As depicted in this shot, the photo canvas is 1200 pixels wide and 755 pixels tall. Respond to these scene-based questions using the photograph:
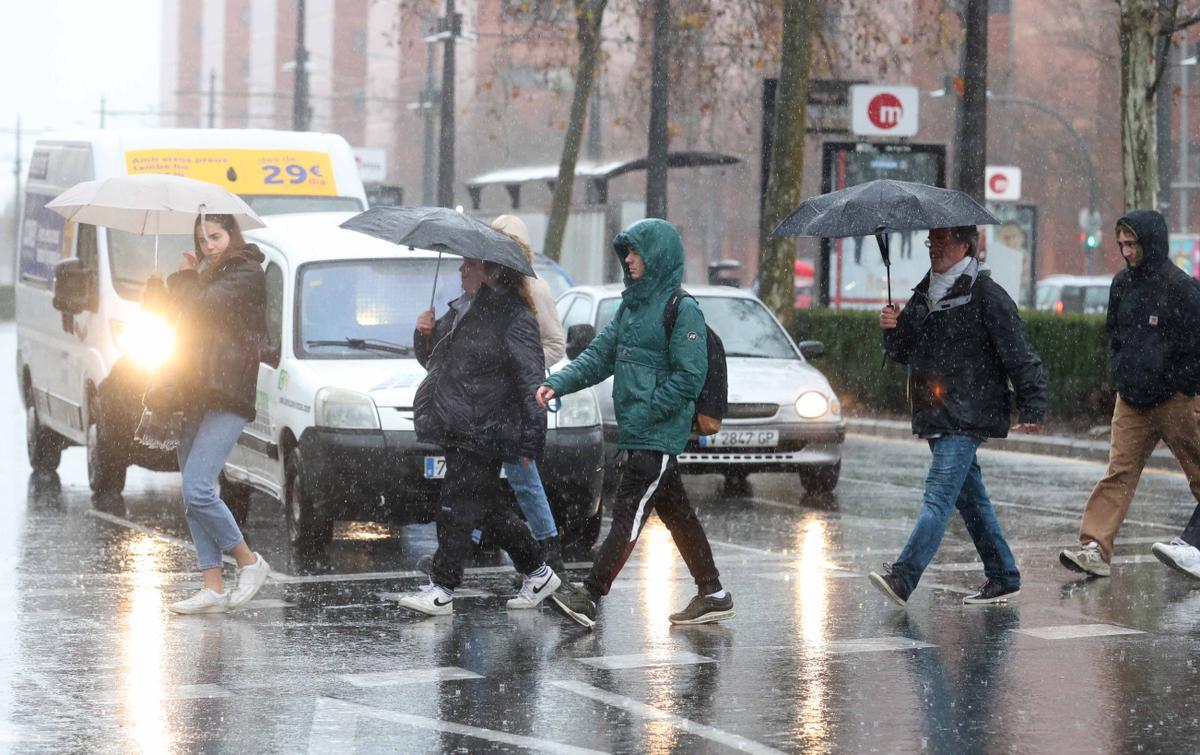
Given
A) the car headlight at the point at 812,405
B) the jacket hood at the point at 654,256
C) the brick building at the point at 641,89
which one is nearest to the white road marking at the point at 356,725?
the jacket hood at the point at 654,256

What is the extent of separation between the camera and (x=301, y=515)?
10766mm

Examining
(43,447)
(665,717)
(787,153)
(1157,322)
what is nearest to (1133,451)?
(1157,322)

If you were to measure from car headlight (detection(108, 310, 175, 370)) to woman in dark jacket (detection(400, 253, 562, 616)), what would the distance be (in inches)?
166

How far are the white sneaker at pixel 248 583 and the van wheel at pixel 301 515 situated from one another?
1448 millimetres

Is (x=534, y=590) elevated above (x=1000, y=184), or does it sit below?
below

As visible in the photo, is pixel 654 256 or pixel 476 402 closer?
pixel 654 256

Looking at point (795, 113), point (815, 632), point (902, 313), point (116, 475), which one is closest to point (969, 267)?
point (902, 313)

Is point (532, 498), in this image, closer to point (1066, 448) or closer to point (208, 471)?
point (208, 471)

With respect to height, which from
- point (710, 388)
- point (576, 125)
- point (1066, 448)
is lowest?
point (1066, 448)

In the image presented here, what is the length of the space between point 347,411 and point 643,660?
3173mm

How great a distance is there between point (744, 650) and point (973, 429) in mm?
1589

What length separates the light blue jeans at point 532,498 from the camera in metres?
9.66

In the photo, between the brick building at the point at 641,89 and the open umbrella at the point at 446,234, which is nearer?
the open umbrella at the point at 446,234

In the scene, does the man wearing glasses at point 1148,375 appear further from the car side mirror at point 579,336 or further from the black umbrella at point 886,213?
the car side mirror at point 579,336
